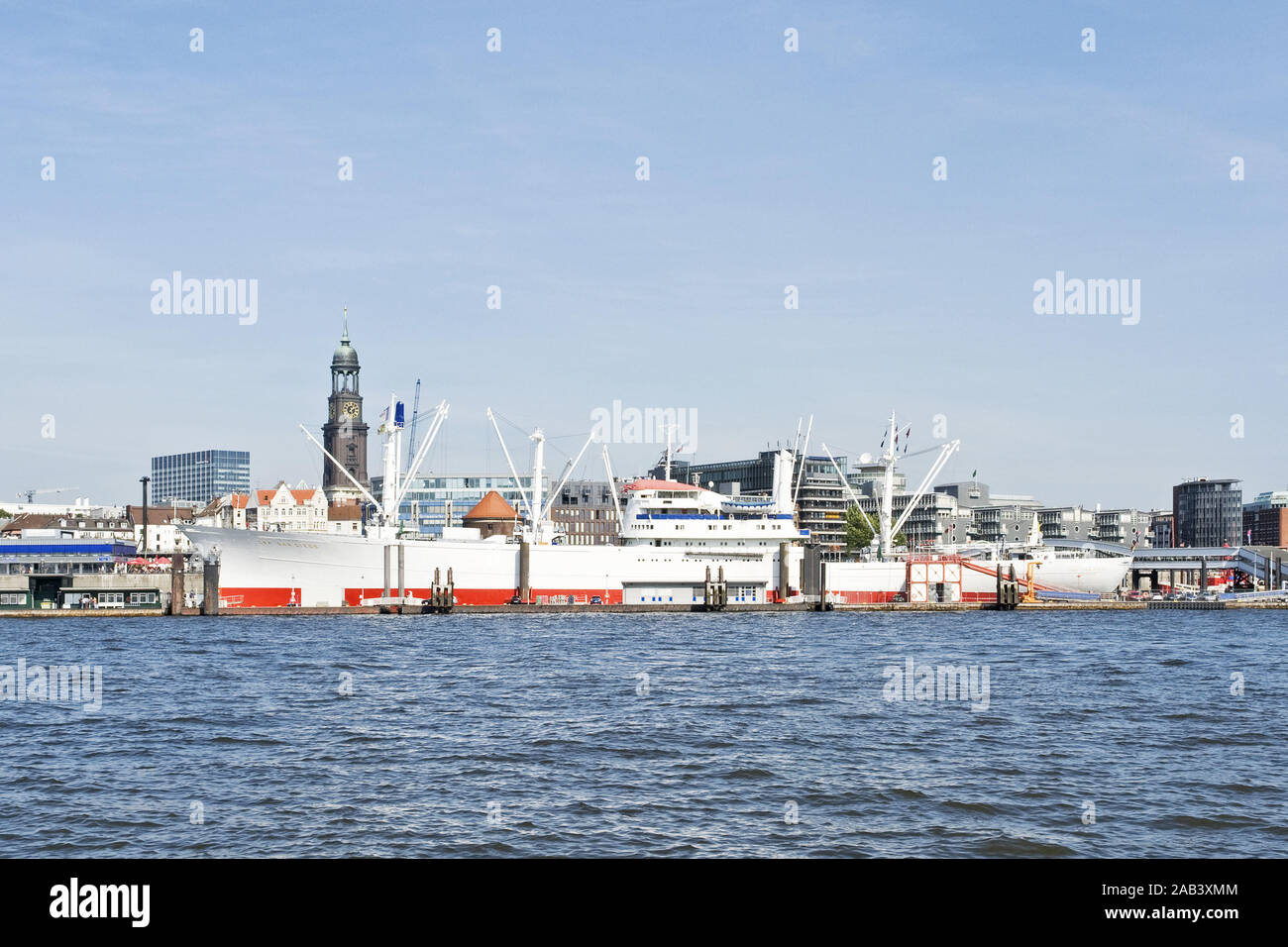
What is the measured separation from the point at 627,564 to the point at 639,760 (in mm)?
70734

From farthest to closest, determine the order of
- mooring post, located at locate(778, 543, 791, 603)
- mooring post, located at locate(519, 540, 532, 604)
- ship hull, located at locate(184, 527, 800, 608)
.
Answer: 1. mooring post, located at locate(778, 543, 791, 603)
2. mooring post, located at locate(519, 540, 532, 604)
3. ship hull, located at locate(184, 527, 800, 608)

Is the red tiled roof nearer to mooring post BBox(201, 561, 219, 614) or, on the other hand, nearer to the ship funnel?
the ship funnel

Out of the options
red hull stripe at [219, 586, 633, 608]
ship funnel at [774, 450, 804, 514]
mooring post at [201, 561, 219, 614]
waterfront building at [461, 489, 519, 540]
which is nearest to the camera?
mooring post at [201, 561, 219, 614]

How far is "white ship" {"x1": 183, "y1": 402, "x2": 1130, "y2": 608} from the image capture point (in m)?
88.1

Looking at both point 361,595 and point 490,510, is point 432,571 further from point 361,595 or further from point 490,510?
point 490,510

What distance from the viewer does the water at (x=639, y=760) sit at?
628 inches

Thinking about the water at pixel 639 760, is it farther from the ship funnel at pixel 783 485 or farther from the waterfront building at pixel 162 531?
the waterfront building at pixel 162 531

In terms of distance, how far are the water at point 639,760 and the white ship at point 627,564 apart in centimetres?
4285

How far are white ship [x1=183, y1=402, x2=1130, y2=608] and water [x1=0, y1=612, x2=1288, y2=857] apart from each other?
141 ft

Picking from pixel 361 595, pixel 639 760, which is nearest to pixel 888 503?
pixel 361 595

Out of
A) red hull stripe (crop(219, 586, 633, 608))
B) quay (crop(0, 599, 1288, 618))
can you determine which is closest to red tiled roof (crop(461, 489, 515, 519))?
red hull stripe (crop(219, 586, 633, 608))

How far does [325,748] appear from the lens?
22.9 m

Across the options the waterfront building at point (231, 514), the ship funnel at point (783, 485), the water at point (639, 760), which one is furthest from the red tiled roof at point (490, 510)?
the water at point (639, 760)
